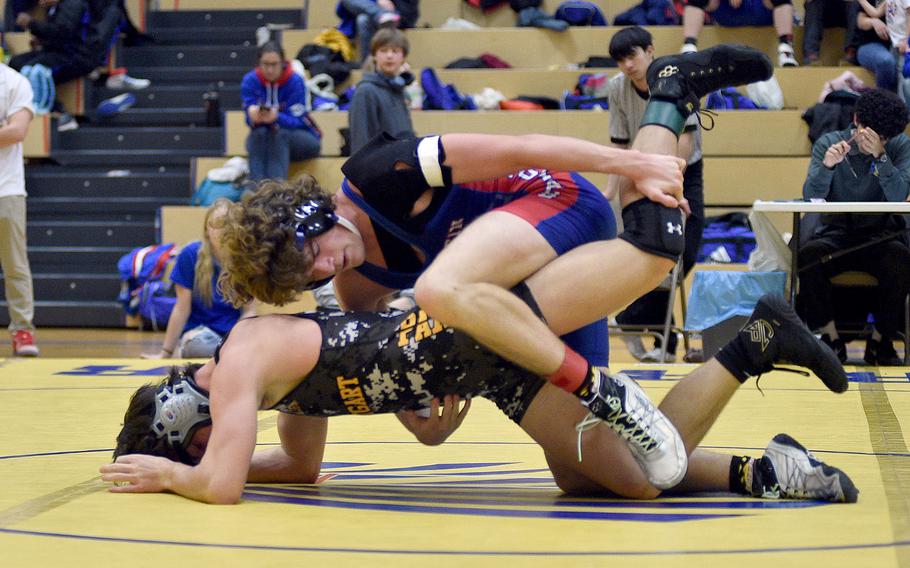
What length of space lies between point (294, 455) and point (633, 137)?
3.59 metres

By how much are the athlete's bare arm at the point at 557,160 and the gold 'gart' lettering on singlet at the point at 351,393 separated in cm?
51

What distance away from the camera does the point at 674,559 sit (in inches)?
80.4

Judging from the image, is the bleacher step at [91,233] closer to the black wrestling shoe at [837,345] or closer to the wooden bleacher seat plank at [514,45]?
the wooden bleacher seat plank at [514,45]

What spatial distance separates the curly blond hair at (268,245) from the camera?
8.80 feet

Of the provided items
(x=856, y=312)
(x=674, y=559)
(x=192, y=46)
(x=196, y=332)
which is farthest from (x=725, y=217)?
(x=674, y=559)

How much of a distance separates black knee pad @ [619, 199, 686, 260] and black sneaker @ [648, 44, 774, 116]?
37cm

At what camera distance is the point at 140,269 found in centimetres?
823

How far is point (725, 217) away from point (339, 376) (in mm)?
5612

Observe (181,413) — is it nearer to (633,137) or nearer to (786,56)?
(633,137)

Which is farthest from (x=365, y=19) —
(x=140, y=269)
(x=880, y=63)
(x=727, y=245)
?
(x=880, y=63)

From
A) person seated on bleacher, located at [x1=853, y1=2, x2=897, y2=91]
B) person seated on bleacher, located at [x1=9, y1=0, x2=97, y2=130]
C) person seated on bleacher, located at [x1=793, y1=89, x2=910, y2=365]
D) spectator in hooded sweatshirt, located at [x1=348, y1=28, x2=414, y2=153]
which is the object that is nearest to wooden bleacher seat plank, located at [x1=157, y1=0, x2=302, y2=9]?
person seated on bleacher, located at [x1=9, y1=0, x2=97, y2=130]

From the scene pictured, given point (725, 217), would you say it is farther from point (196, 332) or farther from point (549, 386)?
point (549, 386)

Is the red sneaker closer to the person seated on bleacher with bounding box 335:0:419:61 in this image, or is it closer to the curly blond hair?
the person seated on bleacher with bounding box 335:0:419:61

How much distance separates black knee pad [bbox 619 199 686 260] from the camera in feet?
8.95
